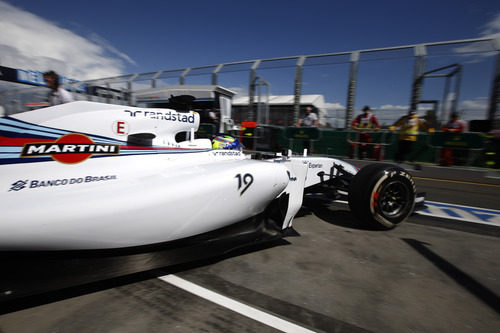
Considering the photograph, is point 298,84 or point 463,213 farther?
point 298,84

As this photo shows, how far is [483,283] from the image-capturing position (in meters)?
1.96

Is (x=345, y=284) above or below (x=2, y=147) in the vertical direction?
below

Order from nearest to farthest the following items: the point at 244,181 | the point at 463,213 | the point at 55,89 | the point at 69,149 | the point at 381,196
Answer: the point at 69,149
the point at 244,181
the point at 381,196
the point at 55,89
the point at 463,213

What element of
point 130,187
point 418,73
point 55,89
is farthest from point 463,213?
point 418,73

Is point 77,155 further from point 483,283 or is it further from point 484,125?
point 484,125

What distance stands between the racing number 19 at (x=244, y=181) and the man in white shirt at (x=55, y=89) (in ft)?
9.69

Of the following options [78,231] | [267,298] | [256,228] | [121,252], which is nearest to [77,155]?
[78,231]

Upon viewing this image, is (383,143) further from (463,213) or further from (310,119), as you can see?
(463,213)

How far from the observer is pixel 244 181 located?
2207mm

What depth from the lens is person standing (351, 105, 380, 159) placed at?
27.7ft

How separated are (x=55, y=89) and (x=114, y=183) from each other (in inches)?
96.1

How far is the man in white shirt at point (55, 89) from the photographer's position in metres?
3.36

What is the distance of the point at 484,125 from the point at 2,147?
10.2 m

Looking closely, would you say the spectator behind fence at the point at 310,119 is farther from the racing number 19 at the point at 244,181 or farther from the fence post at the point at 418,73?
the racing number 19 at the point at 244,181
